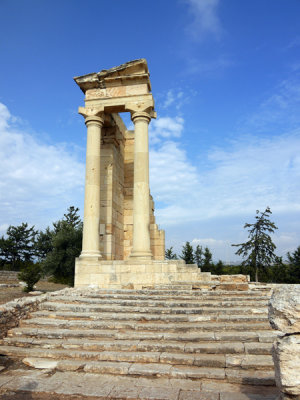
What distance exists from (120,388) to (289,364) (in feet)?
9.69

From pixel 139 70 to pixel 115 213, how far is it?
7637mm

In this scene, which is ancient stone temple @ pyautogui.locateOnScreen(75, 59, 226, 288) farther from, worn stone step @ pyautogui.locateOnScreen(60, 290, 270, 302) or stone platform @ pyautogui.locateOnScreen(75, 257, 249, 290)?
worn stone step @ pyautogui.locateOnScreen(60, 290, 270, 302)

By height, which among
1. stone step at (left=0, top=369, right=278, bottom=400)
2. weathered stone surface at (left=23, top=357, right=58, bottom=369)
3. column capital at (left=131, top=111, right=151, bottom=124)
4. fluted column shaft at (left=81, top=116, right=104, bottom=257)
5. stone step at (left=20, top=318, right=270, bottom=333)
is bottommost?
stone step at (left=0, top=369, right=278, bottom=400)

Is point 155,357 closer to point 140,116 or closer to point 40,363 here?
point 40,363

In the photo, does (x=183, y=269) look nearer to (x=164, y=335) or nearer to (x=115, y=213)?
(x=115, y=213)

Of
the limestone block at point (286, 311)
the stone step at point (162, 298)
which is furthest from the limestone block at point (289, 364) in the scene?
the stone step at point (162, 298)

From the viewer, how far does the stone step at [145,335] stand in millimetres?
6730

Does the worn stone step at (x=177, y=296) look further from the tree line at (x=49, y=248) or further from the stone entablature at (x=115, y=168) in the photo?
the tree line at (x=49, y=248)

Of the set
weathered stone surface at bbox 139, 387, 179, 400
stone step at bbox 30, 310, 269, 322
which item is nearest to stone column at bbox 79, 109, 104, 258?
stone step at bbox 30, 310, 269, 322

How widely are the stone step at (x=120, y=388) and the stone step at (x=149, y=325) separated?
81.0 inches

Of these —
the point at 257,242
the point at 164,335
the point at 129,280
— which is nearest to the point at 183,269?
the point at 129,280

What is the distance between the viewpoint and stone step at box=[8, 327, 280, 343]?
6730 millimetres

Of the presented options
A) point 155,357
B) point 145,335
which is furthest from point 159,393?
point 145,335

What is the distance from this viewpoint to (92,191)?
1532 centimetres
